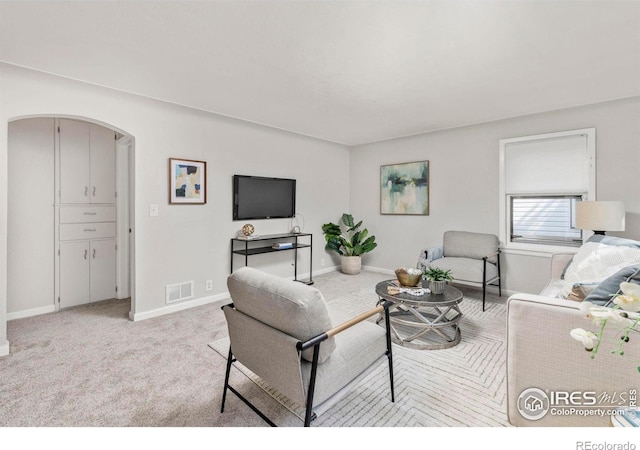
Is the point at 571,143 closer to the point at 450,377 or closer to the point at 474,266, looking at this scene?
the point at 474,266

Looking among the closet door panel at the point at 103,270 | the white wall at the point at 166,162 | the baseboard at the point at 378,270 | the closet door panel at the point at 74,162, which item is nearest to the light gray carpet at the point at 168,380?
the white wall at the point at 166,162

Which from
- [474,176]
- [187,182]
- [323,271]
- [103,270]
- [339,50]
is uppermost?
[339,50]

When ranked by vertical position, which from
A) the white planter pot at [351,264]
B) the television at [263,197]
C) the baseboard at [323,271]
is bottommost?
the baseboard at [323,271]

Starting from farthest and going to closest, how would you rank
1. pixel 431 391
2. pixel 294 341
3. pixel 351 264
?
pixel 351 264 → pixel 431 391 → pixel 294 341

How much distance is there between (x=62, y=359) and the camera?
2.44 m

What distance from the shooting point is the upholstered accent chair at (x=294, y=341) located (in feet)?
4.58

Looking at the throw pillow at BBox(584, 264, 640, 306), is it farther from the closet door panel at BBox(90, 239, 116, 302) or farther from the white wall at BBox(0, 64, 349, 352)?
the closet door panel at BBox(90, 239, 116, 302)

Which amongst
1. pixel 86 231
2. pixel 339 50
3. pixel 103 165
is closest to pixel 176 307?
pixel 86 231

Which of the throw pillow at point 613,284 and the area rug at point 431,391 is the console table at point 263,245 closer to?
the area rug at point 431,391

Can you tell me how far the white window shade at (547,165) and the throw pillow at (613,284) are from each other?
2718mm

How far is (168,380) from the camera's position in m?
2.16

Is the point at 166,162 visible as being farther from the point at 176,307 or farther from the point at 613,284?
the point at 613,284

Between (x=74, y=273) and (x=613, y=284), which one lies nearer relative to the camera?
(x=613, y=284)

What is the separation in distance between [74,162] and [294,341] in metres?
3.92
